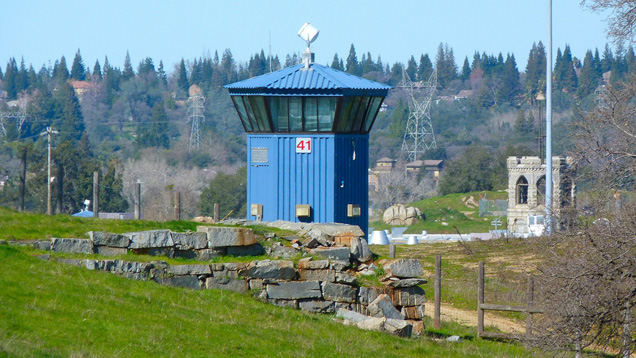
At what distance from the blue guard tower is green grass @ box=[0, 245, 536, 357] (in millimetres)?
7366

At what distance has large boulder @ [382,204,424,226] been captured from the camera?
273 ft

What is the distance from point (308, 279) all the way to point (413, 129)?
5210 inches

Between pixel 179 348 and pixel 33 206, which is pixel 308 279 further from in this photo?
pixel 33 206

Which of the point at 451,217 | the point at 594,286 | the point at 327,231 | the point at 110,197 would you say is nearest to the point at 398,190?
the point at 451,217

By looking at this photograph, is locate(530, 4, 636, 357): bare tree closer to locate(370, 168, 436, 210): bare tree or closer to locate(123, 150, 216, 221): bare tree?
locate(123, 150, 216, 221): bare tree

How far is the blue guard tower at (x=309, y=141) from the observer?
2228 centimetres

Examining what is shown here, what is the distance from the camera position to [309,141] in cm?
2250

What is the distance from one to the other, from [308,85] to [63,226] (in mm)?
7779

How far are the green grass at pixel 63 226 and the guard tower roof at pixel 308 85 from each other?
507cm

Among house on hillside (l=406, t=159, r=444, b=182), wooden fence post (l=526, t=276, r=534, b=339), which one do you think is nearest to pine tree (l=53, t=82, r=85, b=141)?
house on hillside (l=406, t=159, r=444, b=182)

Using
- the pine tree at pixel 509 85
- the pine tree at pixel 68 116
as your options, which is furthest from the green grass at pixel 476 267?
the pine tree at pixel 509 85

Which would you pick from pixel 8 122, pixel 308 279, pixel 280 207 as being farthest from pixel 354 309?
pixel 8 122

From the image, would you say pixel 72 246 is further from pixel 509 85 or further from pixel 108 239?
pixel 509 85

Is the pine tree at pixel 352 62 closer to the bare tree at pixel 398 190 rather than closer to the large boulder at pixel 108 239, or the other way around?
the bare tree at pixel 398 190
